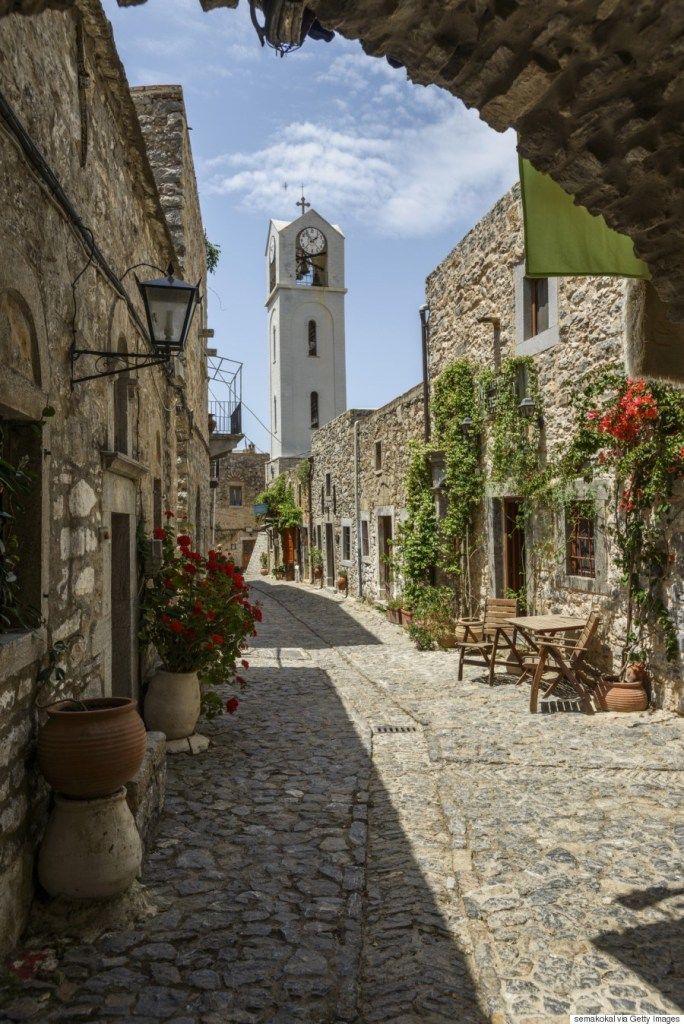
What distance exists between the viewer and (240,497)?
120 feet

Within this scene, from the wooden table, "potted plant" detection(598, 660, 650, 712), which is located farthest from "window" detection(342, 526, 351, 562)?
"potted plant" detection(598, 660, 650, 712)

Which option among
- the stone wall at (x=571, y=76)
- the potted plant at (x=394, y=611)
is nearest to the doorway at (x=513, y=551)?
the potted plant at (x=394, y=611)

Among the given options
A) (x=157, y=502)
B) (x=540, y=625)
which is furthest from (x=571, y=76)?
(x=157, y=502)

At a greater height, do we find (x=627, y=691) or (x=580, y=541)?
(x=580, y=541)

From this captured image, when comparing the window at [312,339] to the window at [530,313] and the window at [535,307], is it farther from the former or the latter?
the window at [535,307]

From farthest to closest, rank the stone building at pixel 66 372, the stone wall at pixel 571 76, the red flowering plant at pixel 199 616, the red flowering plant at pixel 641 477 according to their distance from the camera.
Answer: the red flowering plant at pixel 641 477, the red flowering plant at pixel 199 616, the stone building at pixel 66 372, the stone wall at pixel 571 76

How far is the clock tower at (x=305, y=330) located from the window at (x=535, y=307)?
21.6 meters

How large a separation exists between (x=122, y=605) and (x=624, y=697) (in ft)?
14.2

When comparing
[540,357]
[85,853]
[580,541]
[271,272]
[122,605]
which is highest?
[271,272]

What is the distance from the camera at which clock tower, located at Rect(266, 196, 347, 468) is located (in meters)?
30.7

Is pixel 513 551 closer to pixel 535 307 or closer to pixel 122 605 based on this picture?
pixel 535 307

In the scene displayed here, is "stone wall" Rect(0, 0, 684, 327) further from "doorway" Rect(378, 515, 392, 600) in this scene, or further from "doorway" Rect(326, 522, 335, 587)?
"doorway" Rect(326, 522, 335, 587)

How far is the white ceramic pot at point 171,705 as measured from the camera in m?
5.66

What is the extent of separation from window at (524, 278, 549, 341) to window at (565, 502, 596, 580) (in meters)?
2.25
